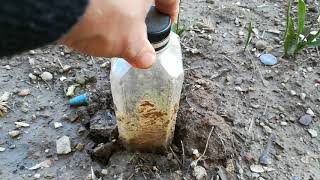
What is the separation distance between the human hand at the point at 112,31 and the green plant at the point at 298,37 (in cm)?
97

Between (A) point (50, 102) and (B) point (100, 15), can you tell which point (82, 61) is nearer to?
(A) point (50, 102)

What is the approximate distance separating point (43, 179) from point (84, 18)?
82cm

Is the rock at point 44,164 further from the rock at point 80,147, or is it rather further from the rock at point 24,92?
the rock at point 24,92

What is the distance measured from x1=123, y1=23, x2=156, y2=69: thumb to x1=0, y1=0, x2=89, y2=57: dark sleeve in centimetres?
13

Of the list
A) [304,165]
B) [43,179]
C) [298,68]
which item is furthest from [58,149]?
[298,68]

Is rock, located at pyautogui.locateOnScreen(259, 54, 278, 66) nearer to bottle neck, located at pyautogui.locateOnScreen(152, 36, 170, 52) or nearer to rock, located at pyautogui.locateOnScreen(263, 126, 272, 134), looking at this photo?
rock, located at pyautogui.locateOnScreen(263, 126, 272, 134)

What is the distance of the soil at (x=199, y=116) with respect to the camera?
140 cm

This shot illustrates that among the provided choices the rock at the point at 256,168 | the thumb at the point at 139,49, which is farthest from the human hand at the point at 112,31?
the rock at the point at 256,168

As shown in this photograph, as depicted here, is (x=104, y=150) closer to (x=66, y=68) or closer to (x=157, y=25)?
(x=66, y=68)

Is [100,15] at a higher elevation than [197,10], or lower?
higher

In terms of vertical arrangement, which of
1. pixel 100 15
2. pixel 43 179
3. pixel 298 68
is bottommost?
pixel 43 179

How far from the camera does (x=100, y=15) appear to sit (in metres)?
0.68

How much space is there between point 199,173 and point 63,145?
1.37 ft

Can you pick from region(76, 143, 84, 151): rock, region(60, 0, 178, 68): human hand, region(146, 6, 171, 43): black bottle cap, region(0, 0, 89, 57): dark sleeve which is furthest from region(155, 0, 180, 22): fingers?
region(76, 143, 84, 151): rock
